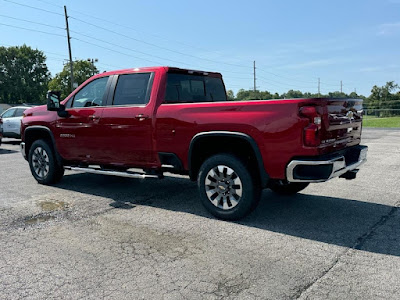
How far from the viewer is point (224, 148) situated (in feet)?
15.9

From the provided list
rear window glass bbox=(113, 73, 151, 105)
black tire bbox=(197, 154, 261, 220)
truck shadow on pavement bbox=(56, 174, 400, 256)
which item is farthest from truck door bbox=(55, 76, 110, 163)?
black tire bbox=(197, 154, 261, 220)

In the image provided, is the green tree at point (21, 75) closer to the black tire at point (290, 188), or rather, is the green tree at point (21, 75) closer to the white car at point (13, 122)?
the white car at point (13, 122)

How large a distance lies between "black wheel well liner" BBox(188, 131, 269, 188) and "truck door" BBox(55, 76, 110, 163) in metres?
1.83

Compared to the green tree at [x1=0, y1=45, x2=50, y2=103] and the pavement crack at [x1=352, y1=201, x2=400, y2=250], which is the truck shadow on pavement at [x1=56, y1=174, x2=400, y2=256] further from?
the green tree at [x1=0, y1=45, x2=50, y2=103]

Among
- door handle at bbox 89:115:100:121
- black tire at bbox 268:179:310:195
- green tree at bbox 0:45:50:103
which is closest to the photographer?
black tire at bbox 268:179:310:195

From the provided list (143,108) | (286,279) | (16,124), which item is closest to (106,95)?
(143,108)

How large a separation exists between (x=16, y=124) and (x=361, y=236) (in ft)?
50.3

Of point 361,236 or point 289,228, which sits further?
point 289,228

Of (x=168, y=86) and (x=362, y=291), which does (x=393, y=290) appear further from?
(x=168, y=86)

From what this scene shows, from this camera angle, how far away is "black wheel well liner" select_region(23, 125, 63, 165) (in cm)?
661

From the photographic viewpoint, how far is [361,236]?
158 inches

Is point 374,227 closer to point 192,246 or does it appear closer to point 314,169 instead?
point 314,169

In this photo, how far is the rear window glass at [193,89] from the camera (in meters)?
5.40

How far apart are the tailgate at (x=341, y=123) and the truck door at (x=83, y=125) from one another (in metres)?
3.49
